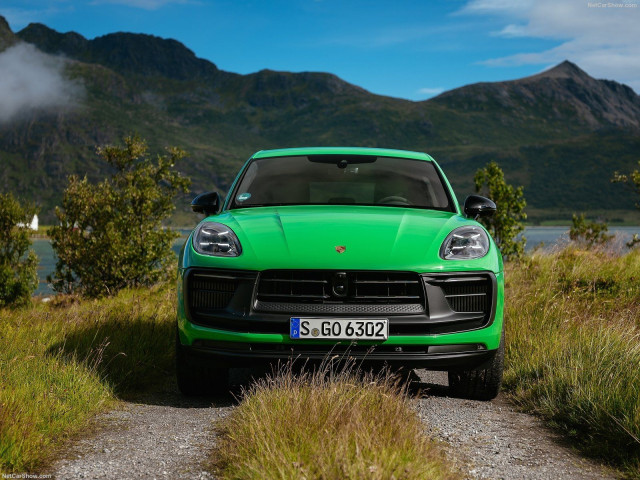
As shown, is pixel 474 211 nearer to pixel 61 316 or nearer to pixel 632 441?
pixel 632 441

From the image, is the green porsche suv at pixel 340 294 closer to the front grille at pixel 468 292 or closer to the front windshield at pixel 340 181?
the front grille at pixel 468 292

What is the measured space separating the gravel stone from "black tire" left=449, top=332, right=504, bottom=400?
0.06 metres

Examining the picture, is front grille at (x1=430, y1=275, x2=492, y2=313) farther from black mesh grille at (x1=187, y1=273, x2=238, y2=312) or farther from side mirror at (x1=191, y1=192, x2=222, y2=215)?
side mirror at (x1=191, y1=192, x2=222, y2=215)

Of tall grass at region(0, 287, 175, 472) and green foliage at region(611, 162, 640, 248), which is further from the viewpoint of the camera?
green foliage at region(611, 162, 640, 248)

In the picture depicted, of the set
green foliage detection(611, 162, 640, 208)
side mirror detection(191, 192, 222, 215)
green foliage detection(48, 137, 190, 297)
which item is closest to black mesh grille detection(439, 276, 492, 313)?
side mirror detection(191, 192, 222, 215)

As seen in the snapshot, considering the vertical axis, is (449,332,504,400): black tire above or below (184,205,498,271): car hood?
below

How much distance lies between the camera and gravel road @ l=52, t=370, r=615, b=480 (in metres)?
2.80

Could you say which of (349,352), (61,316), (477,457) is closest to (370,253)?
(349,352)

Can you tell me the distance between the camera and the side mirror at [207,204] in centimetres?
469

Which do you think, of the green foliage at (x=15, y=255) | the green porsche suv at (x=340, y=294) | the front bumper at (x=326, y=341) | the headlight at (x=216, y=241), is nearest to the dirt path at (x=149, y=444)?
the green porsche suv at (x=340, y=294)

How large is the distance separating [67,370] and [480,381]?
2.66 metres

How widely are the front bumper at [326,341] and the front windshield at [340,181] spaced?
1353 millimetres

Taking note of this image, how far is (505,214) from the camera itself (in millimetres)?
12125

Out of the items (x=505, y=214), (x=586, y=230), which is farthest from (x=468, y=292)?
(x=586, y=230)
